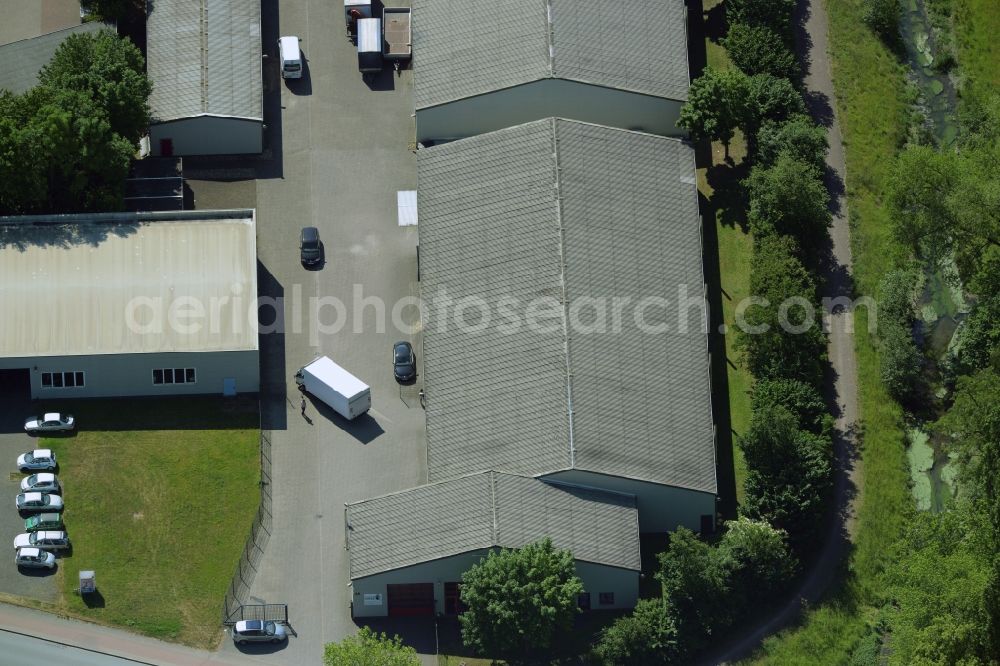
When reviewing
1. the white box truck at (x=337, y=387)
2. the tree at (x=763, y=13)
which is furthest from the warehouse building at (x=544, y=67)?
the white box truck at (x=337, y=387)

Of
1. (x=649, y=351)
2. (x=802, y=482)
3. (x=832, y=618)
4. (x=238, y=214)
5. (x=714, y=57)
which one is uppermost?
(x=714, y=57)

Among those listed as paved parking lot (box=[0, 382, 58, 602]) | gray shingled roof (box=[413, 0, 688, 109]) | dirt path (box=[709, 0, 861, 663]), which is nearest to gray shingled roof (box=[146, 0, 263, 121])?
gray shingled roof (box=[413, 0, 688, 109])

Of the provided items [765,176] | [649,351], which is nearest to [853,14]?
[765,176]

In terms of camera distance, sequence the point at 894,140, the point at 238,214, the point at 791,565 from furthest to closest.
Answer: the point at 894,140 < the point at 238,214 < the point at 791,565

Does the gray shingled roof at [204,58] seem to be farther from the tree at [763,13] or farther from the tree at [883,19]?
the tree at [883,19]

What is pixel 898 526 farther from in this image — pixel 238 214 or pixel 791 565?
pixel 238 214

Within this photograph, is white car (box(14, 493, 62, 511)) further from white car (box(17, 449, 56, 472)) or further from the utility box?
the utility box

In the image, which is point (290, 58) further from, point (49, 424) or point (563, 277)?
point (49, 424)
